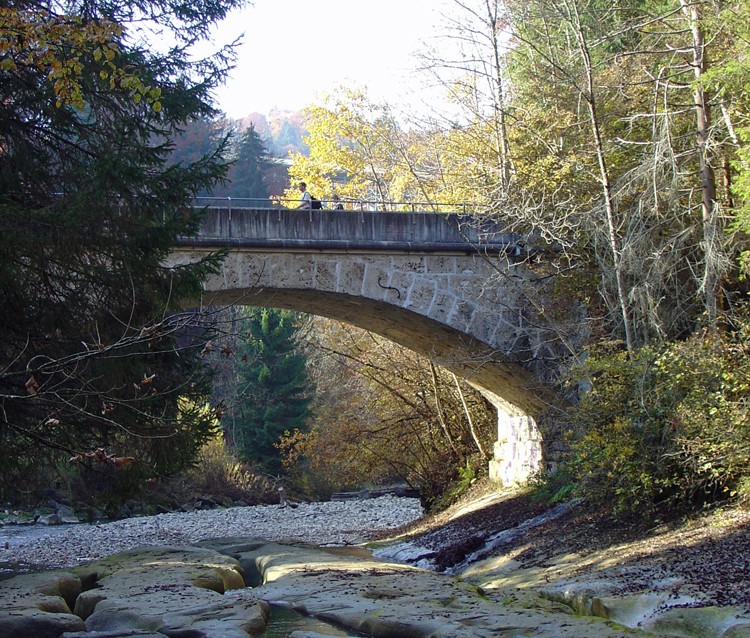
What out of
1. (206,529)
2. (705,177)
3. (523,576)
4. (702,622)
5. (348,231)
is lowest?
(206,529)

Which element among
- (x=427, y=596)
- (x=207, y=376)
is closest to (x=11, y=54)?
(x=207, y=376)

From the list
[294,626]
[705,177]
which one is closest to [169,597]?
[294,626]

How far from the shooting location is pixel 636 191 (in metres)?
13.0

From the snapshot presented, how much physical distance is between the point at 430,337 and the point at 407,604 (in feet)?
26.6

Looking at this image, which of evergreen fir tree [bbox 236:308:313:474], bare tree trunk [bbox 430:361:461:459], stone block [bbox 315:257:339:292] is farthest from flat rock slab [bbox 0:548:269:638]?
evergreen fir tree [bbox 236:308:313:474]

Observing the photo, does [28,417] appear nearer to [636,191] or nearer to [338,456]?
[636,191]

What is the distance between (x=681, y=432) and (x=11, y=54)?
7.23m

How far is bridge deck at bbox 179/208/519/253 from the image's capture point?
1370 cm

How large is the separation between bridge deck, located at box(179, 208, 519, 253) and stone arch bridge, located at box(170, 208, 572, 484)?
0.05 feet

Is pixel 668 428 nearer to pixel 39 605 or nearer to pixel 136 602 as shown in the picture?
pixel 136 602

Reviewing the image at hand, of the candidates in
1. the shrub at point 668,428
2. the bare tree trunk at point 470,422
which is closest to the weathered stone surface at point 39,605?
the shrub at point 668,428

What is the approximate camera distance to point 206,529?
19.4 metres

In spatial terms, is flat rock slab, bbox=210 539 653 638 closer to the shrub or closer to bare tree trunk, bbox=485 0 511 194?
the shrub

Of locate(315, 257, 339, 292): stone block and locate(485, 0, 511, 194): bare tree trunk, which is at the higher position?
locate(485, 0, 511, 194): bare tree trunk
